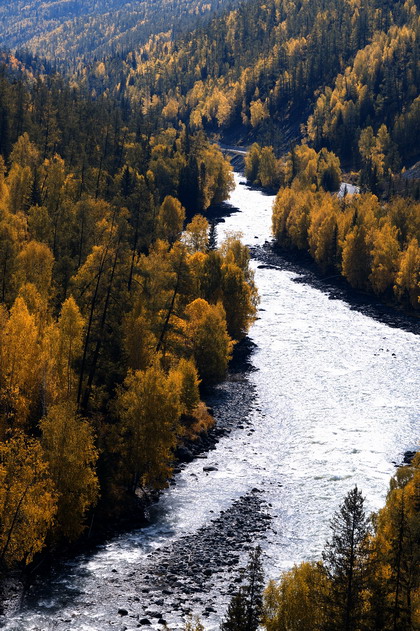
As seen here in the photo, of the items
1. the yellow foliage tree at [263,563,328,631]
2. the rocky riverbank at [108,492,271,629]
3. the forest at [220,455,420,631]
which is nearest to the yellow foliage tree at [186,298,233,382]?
the rocky riverbank at [108,492,271,629]

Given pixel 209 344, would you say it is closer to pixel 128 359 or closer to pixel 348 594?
pixel 128 359

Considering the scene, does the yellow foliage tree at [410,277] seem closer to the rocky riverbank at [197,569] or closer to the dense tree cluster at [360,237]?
the dense tree cluster at [360,237]

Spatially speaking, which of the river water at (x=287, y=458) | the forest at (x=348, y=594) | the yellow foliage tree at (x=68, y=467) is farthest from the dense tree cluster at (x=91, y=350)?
the forest at (x=348, y=594)

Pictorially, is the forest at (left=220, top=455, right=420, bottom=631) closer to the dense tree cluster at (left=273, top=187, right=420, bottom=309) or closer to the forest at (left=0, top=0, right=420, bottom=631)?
the forest at (left=0, top=0, right=420, bottom=631)

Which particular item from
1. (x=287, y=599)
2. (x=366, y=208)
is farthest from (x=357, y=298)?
(x=287, y=599)

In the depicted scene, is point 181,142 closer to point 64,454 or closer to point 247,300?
point 247,300

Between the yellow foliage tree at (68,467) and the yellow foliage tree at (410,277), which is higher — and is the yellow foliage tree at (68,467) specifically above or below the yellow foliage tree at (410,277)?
above
